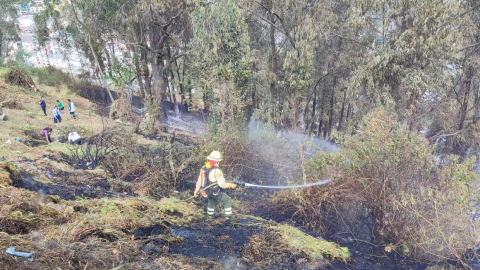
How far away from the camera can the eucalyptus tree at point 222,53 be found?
935 centimetres

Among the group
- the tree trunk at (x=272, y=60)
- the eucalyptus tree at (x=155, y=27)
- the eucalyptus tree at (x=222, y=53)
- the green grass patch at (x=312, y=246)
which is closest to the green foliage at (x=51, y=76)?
the eucalyptus tree at (x=155, y=27)

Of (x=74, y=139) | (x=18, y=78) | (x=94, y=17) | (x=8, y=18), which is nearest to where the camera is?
(x=74, y=139)

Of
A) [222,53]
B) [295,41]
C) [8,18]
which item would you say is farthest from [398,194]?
[8,18]

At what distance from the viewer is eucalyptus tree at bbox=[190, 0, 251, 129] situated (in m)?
9.35

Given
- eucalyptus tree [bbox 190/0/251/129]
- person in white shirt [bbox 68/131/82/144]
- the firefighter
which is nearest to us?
the firefighter

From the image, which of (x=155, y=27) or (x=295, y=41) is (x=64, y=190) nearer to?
(x=295, y=41)

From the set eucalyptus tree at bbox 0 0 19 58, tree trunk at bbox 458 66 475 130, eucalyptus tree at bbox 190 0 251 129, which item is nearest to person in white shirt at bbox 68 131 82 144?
eucalyptus tree at bbox 190 0 251 129

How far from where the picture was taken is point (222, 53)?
9641mm

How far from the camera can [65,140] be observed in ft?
34.1

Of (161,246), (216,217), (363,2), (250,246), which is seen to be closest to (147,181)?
(216,217)

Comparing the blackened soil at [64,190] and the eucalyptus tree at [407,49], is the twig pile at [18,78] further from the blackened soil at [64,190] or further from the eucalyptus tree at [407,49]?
the eucalyptus tree at [407,49]

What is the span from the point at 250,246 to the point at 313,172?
2.45 metres

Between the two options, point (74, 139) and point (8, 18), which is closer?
point (74, 139)

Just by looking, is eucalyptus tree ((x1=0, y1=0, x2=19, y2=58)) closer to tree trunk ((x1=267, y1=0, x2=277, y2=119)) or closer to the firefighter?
tree trunk ((x1=267, y1=0, x2=277, y2=119))
